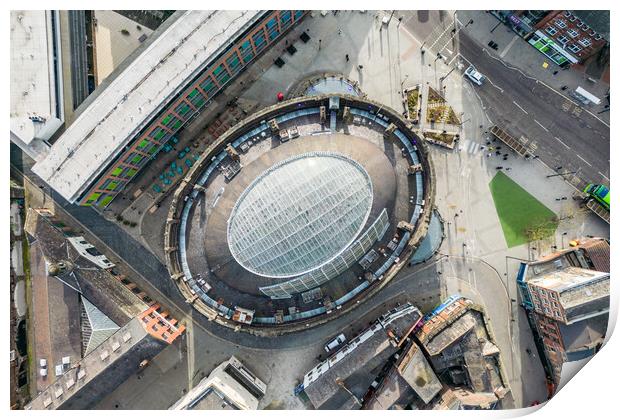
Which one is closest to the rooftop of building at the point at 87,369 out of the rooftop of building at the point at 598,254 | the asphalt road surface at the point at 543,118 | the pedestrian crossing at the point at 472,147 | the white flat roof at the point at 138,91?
the white flat roof at the point at 138,91

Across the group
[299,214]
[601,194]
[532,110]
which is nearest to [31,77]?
[299,214]

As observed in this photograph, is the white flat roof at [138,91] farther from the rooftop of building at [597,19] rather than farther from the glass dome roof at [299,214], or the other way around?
the rooftop of building at [597,19]

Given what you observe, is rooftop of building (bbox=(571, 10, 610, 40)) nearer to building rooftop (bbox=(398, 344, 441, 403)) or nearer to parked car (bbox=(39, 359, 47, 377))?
building rooftop (bbox=(398, 344, 441, 403))

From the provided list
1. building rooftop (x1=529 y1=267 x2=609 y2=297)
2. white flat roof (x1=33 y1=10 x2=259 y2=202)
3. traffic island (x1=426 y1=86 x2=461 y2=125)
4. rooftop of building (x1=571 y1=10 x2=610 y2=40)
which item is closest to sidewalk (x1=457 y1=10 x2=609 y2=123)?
rooftop of building (x1=571 y1=10 x2=610 y2=40)

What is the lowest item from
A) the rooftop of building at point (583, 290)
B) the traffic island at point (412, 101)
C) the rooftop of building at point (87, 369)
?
the rooftop of building at point (583, 290)

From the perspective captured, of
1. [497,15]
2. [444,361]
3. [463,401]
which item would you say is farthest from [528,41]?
[463,401]

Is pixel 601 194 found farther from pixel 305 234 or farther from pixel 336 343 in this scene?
pixel 305 234
